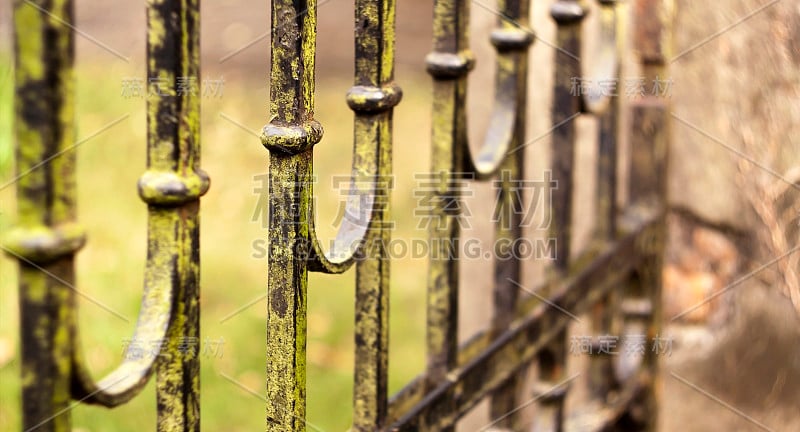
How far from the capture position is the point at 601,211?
1903mm

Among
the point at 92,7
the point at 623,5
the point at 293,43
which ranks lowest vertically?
the point at 293,43

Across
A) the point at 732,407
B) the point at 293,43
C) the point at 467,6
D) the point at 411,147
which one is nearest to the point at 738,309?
the point at 732,407

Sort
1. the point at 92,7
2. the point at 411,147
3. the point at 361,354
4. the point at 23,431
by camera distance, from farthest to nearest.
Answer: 1. the point at 92,7
2. the point at 411,147
3. the point at 361,354
4. the point at 23,431

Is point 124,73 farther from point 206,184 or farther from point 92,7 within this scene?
point 206,184

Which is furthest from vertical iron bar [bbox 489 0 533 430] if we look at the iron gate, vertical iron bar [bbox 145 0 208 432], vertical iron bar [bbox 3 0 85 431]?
vertical iron bar [bbox 3 0 85 431]

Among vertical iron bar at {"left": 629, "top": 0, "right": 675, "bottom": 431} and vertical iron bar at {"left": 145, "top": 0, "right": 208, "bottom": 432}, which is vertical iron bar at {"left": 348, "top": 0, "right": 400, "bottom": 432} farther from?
vertical iron bar at {"left": 629, "top": 0, "right": 675, "bottom": 431}

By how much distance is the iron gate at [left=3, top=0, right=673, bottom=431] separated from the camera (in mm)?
758

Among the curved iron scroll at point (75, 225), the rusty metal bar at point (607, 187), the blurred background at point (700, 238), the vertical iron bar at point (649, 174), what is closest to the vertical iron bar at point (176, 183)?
the curved iron scroll at point (75, 225)

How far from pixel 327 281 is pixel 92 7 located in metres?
2.04

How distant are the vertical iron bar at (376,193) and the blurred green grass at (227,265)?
0.99 m

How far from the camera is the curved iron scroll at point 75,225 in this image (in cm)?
74

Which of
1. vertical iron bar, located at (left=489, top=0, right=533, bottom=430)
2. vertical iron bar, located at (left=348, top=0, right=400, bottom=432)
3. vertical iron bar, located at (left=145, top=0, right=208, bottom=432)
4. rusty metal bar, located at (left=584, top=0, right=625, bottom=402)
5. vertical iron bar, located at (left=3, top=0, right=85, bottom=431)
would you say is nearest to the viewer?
vertical iron bar, located at (left=3, top=0, right=85, bottom=431)

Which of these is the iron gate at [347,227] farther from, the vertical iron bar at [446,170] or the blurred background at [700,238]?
the blurred background at [700,238]

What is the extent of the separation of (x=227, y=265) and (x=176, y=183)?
279cm
